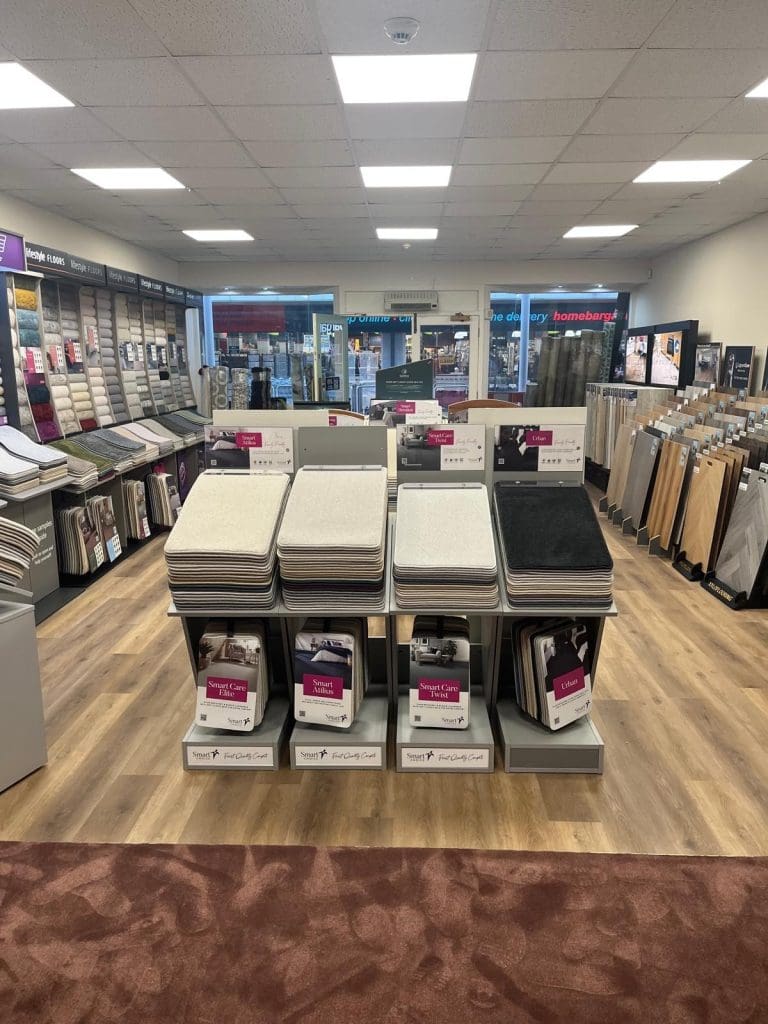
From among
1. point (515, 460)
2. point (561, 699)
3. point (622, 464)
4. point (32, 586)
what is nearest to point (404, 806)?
point (561, 699)

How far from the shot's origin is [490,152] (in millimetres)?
4414

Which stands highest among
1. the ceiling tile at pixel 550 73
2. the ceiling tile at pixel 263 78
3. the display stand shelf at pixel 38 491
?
the ceiling tile at pixel 550 73

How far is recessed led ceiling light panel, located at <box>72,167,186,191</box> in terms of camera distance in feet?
15.7

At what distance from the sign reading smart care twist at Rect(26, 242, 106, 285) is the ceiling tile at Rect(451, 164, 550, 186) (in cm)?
307

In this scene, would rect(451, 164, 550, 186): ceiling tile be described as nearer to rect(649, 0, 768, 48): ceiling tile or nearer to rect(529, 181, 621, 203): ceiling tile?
rect(529, 181, 621, 203): ceiling tile

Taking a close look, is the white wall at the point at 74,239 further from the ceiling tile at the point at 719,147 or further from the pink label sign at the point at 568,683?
the pink label sign at the point at 568,683

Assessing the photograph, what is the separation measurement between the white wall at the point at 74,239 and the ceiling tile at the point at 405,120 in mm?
3204

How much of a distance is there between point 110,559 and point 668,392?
5993 mm

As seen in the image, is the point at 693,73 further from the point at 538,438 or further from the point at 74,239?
the point at 74,239

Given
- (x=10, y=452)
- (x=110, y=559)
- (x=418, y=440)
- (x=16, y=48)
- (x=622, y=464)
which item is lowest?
(x=110, y=559)

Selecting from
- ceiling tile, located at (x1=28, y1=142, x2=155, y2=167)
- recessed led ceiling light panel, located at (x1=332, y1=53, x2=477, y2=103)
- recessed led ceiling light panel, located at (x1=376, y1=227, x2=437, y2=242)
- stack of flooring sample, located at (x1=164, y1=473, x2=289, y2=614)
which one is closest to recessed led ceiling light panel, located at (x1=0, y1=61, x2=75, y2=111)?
ceiling tile, located at (x1=28, y1=142, x2=155, y2=167)

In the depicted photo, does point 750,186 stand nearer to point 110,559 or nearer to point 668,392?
point 668,392

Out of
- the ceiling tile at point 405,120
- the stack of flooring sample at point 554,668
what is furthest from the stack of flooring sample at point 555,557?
the ceiling tile at point 405,120

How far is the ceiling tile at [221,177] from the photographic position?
4.77 metres
